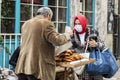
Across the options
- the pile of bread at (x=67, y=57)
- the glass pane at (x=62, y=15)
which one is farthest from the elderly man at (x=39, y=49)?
the glass pane at (x=62, y=15)

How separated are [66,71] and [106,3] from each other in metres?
7.25

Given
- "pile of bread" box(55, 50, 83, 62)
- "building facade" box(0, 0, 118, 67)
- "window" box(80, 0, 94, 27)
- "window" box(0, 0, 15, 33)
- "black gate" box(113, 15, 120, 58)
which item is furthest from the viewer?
"black gate" box(113, 15, 120, 58)

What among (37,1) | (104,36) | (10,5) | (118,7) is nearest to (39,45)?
(10,5)

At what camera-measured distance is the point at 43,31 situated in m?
5.88

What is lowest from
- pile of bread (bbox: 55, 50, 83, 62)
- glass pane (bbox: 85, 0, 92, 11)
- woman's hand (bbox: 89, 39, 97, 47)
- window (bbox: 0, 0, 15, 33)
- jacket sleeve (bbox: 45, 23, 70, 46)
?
pile of bread (bbox: 55, 50, 83, 62)

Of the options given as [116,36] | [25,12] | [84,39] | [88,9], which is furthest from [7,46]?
[116,36]

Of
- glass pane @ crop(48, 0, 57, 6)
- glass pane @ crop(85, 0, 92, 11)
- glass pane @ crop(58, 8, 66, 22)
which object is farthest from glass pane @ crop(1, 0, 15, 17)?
glass pane @ crop(85, 0, 92, 11)

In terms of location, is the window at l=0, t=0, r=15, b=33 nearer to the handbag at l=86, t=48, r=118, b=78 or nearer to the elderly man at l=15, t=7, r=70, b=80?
the handbag at l=86, t=48, r=118, b=78

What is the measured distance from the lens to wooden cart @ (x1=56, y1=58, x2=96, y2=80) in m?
6.19

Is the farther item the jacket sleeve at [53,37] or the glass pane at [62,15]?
the glass pane at [62,15]

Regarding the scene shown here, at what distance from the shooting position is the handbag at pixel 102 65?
696 centimetres

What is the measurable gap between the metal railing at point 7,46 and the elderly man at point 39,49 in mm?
3146

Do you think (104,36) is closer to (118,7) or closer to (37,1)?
(118,7)

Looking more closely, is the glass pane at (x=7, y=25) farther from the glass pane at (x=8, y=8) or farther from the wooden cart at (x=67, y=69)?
the wooden cart at (x=67, y=69)
